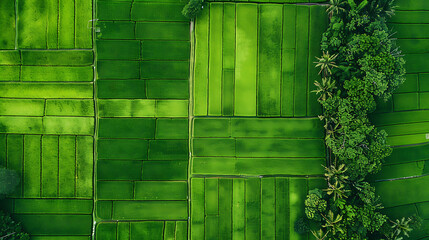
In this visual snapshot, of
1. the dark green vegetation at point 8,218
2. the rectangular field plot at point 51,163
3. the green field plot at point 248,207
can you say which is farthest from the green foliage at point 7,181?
the green field plot at point 248,207

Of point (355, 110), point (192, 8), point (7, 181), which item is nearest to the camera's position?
point (355, 110)

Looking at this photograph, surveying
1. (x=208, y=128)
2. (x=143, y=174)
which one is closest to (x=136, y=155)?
(x=143, y=174)

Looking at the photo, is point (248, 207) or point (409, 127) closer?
point (248, 207)

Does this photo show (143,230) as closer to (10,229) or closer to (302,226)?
(10,229)

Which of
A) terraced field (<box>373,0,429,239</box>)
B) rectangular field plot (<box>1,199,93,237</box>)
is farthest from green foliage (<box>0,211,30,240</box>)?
terraced field (<box>373,0,429,239</box>)

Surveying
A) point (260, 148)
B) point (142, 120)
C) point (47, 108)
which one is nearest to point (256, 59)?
point (260, 148)

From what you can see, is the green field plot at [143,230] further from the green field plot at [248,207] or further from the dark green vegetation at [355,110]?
the dark green vegetation at [355,110]

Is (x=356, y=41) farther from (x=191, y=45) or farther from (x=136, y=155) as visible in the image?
(x=136, y=155)
